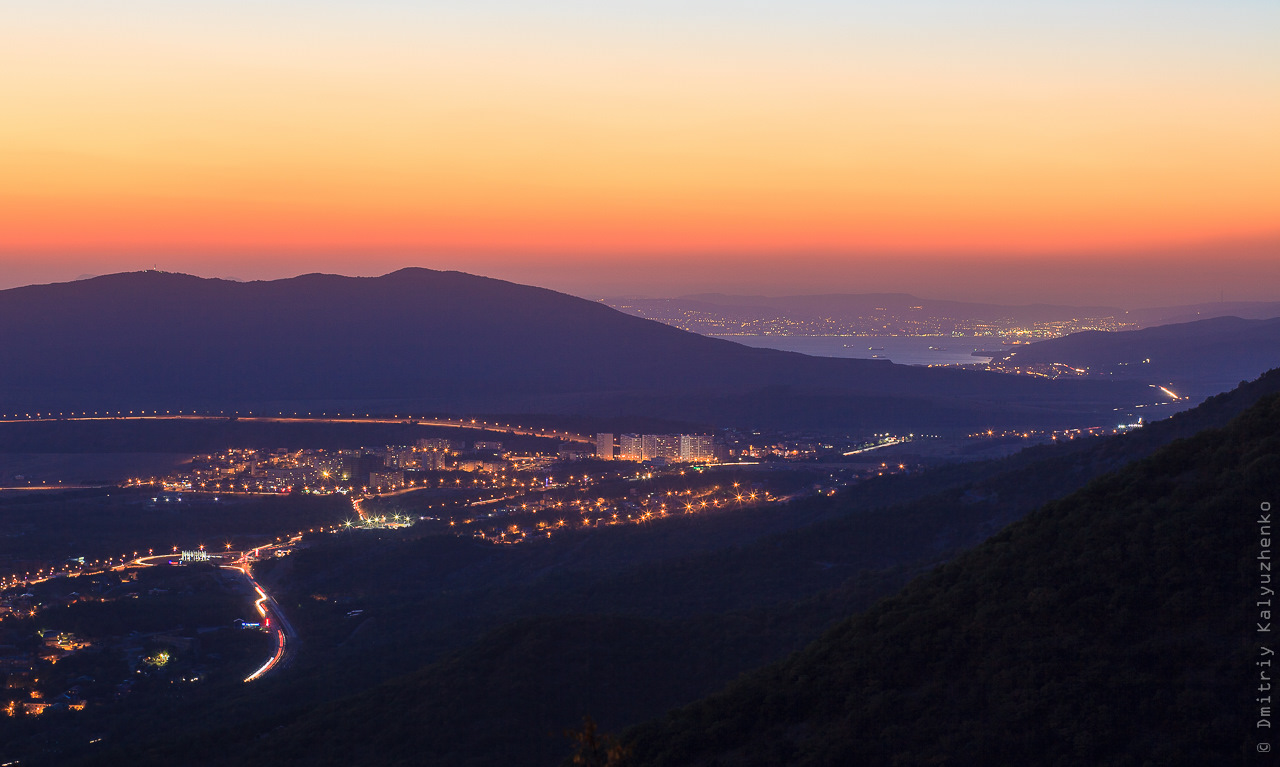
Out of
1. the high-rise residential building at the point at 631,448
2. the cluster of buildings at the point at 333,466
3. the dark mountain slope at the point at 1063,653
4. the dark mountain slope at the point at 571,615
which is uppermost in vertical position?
the dark mountain slope at the point at 1063,653

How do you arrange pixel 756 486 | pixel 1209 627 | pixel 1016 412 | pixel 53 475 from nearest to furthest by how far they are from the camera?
pixel 1209 627
pixel 756 486
pixel 53 475
pixel 1016 412

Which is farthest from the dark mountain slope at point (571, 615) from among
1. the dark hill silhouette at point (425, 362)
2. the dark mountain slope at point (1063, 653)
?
the dark hill silhouette at point (425, 362)

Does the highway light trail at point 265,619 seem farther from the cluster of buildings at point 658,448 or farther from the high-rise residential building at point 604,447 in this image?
the cluster of buildings at point 658,448

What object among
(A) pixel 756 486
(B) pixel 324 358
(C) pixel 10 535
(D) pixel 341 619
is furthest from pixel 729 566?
(B) pixel 324 358

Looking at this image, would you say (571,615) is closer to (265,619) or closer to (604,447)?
(265,619)


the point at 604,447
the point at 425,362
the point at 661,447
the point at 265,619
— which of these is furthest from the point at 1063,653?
the point at 425,362

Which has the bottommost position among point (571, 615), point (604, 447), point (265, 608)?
point (265, 608)

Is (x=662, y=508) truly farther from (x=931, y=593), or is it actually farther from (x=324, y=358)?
(x=324, y=358)
